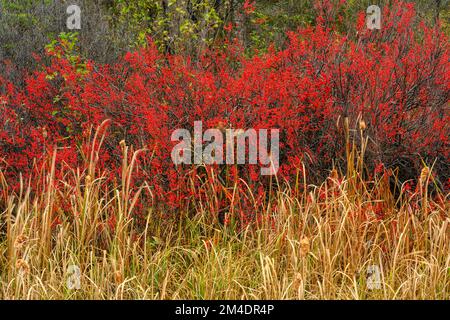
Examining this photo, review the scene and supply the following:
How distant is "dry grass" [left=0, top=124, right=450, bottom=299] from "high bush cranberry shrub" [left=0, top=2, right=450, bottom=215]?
0.44 metres

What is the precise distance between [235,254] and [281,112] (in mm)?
1207

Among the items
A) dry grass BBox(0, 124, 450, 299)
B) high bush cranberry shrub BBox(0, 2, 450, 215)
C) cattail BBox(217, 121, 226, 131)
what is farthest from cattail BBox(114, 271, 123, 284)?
cattail BBox(217, 121, 226, 131)

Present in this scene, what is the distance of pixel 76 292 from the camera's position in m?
4.40

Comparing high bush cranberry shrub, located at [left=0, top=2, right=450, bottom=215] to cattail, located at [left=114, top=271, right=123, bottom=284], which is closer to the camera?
cattail, located at [left=114, top=271, right=123, bottom=284]

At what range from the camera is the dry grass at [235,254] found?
4387mm

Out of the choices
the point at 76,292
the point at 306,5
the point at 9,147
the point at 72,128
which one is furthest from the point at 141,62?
the point at 306,5

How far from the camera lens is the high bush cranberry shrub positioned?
219 inches

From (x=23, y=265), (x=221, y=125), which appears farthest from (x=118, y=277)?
(x=221, y=125)

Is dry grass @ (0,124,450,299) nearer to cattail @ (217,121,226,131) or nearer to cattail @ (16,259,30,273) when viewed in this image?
cattail @ (16,259,30,273)

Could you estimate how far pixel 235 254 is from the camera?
5055 millimetres

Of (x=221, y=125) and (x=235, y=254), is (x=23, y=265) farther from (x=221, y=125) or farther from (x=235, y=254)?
(x=221, y=125)

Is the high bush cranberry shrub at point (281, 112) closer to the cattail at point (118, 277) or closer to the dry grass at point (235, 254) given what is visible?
the dry grass at point (235, 254)

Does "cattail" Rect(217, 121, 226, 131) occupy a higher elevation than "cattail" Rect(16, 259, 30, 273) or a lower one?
higher
